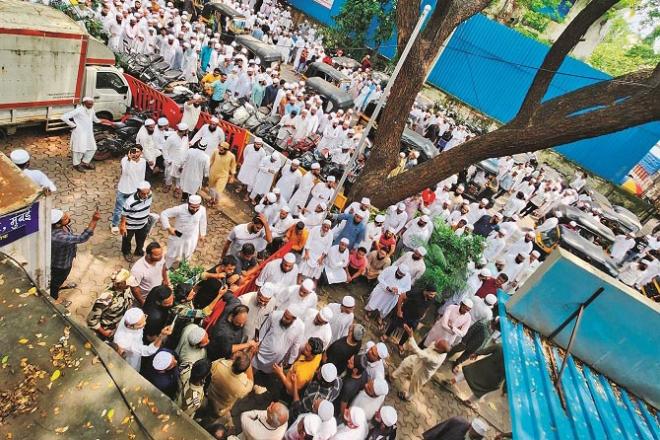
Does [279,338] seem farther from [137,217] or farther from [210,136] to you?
[210,136]

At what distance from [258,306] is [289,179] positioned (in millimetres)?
3765

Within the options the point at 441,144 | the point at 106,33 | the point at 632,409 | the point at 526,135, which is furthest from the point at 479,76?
the point at 632,409

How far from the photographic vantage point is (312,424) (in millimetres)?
Answer: 3287

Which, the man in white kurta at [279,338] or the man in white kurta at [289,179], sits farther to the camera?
the man in white kurta at [289,179]

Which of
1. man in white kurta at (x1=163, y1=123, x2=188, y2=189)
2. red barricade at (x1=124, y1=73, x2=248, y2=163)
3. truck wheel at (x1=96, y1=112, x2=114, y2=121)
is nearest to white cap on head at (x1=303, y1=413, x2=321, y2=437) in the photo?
man in white kurta at (x1=163, y1=123, x2=188, y2=189)

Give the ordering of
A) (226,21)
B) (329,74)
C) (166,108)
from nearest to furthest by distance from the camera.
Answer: (166,108), (329,74), (226,21)

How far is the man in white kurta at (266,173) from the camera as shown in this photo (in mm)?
7789

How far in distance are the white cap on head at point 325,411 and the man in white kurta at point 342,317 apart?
1590 millimetres

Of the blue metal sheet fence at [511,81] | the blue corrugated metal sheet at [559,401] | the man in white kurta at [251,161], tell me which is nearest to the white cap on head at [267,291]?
the blue corrugated metal sheet at [559,401]

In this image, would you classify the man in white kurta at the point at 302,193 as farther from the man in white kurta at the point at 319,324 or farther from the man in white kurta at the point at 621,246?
the man in white kurta at the point at 621,246

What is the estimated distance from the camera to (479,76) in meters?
18.8

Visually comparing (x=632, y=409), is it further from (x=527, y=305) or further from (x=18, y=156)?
(x=18, y=156)

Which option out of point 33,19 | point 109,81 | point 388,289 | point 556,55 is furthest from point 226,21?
point 388,289

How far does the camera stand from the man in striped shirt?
16.9 feet
